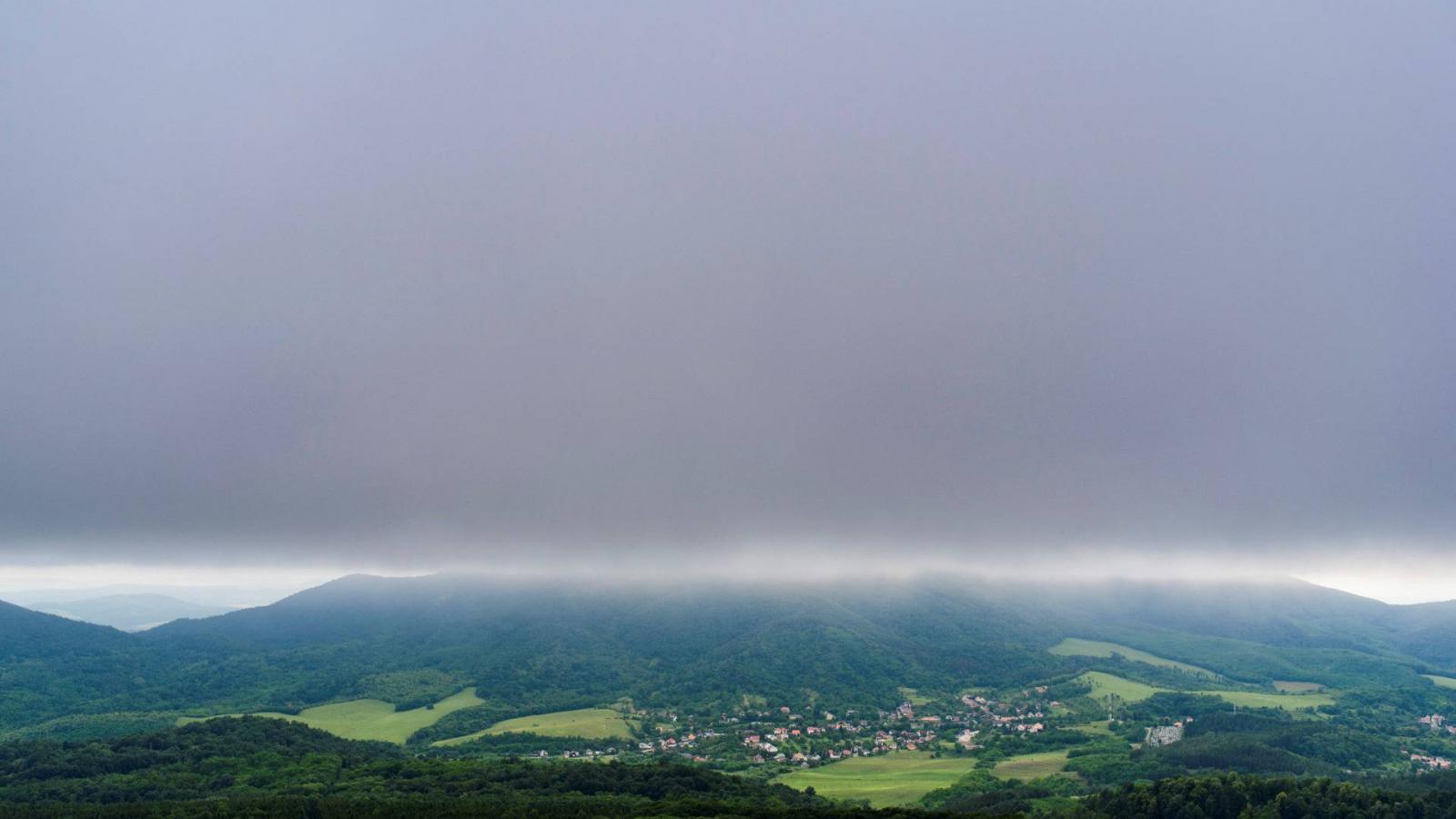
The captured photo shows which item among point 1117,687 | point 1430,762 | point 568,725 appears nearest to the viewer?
point 1430,762

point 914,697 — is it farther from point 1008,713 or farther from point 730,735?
point 730,735

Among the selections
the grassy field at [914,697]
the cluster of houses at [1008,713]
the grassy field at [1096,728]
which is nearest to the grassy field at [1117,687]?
the cluster of houses at [1008,713]

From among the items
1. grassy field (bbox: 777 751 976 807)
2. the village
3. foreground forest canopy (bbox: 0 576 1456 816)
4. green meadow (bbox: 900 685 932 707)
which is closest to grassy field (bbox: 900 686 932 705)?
green meadow (bbox: 900 685 932 707)

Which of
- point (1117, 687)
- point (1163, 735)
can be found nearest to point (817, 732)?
point (1163, 735)

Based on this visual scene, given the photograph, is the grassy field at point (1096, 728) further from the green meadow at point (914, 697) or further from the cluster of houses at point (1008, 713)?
the green meadow at point (914, 697)

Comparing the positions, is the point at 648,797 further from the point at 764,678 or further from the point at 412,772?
the point at 764,678

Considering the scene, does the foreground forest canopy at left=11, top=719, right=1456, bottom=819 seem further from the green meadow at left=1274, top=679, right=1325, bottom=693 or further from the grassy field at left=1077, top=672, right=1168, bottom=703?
the green meadow at left=1274, top=679, right=1325, bottom=693
